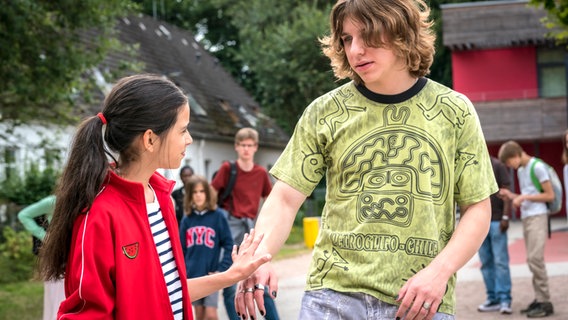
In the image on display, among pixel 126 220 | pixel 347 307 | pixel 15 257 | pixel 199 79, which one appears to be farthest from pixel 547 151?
pixel 126 220

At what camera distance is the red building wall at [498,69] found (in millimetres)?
40656

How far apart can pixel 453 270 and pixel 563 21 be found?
8.69 m

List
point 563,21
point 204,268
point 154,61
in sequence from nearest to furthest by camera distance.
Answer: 1. point 204,268
2. point 563,21
3. point 154,61

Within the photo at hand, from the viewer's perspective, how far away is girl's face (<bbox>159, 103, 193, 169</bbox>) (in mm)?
3797

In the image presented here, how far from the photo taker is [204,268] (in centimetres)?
934

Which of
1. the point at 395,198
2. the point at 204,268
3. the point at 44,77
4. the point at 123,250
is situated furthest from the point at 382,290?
the point at 44,77

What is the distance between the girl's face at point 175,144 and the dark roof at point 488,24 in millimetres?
36760

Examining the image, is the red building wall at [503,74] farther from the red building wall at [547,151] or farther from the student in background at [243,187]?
the student in background at [243,187]

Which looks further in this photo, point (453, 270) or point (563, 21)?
point (563, 21)

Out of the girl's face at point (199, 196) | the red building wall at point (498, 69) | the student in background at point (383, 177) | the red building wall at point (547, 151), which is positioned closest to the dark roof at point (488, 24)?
the red building wall at point (498, 69)

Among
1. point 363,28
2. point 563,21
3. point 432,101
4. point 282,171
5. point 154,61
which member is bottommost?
point 282,171

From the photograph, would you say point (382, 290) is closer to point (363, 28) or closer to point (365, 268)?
point (365, 268)

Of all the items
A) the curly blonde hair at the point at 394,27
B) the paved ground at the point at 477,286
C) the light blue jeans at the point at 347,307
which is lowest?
the paved ground at the point at 477,286

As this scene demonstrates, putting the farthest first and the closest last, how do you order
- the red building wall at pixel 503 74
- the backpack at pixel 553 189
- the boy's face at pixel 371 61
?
the red building wall at pixel 503 74
the backpack at pixel 553 189
the boy's face at pixel 371 61
